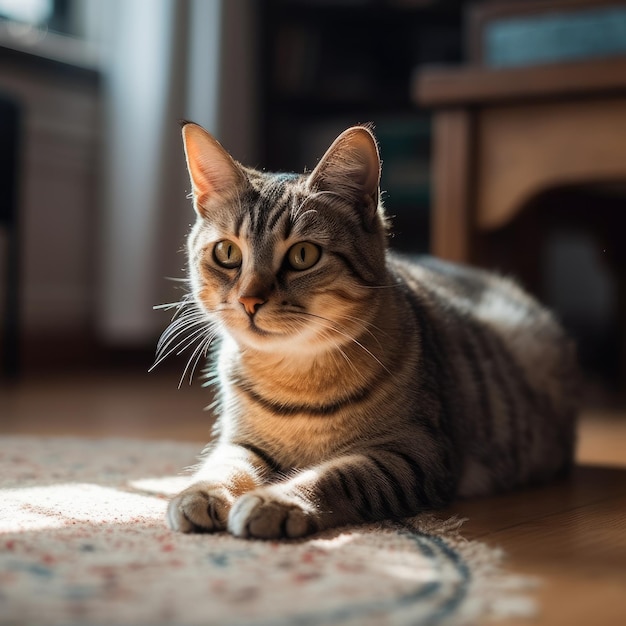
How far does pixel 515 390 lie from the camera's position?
1.74 metres

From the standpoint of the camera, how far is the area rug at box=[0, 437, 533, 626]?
84 cm

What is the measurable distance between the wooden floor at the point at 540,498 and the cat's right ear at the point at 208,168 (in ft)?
1.92

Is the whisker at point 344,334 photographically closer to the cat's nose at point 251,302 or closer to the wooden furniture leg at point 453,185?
the cat's nose at point 251,302

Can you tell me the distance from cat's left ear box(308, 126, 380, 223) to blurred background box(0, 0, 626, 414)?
1119 mm

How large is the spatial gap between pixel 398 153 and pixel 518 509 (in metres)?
3.01

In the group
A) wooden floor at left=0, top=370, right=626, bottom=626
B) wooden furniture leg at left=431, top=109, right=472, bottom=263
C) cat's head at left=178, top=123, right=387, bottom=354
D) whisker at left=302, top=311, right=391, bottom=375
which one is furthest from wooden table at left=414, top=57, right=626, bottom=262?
whisker at left=302, top=311, right=391, bottom=375

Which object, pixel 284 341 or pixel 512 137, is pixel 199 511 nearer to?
pixel 284 341

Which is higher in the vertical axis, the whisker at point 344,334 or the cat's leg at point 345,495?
the whisker at point 344,334

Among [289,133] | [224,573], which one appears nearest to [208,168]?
[224,573]

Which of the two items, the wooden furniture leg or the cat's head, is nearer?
the cat's head

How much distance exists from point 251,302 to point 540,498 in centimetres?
60

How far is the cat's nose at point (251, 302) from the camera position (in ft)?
4.13

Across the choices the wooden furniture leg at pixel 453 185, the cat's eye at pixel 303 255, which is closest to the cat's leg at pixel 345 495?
the cat's eye at pixel 303 255

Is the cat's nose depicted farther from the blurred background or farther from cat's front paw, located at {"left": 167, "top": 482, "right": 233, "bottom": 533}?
the blurred background
